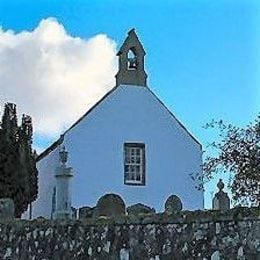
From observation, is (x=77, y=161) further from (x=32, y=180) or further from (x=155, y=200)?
(x=32, y=180)

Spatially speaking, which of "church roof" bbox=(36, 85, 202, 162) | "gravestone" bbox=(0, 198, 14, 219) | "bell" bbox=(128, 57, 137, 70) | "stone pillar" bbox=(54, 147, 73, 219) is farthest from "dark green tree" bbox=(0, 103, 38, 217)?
"bell" bbox=(128, 57, 137, 70)

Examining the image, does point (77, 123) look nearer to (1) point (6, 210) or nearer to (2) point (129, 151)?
(2) point (129, 151)

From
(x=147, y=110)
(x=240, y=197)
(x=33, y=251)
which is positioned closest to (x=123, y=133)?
(x=147, y=110)

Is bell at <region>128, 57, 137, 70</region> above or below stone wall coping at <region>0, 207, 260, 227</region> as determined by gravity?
above

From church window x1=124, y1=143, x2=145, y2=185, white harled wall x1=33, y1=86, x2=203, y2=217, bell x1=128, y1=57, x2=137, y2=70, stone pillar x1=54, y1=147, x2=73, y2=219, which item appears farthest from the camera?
bell x1=128, y1=57, x2=137, y2=70

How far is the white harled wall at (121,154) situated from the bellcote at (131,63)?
0.39 metres

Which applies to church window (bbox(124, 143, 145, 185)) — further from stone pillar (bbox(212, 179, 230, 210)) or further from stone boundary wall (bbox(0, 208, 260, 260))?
stone boundary wall (bbox(0, 208, 260, 260))

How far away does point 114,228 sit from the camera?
923 cm

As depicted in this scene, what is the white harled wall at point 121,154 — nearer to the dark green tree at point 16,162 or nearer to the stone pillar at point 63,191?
the dark green tree at point 16,162

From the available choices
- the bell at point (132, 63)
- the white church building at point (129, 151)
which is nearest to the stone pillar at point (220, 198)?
the white church building at point (129, 151)

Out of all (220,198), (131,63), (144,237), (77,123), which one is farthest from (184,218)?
(131,63)

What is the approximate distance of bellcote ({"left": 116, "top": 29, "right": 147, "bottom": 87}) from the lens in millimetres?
33531

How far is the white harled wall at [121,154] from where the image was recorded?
31.2 meters

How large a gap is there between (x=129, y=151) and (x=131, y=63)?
4.47 metres
